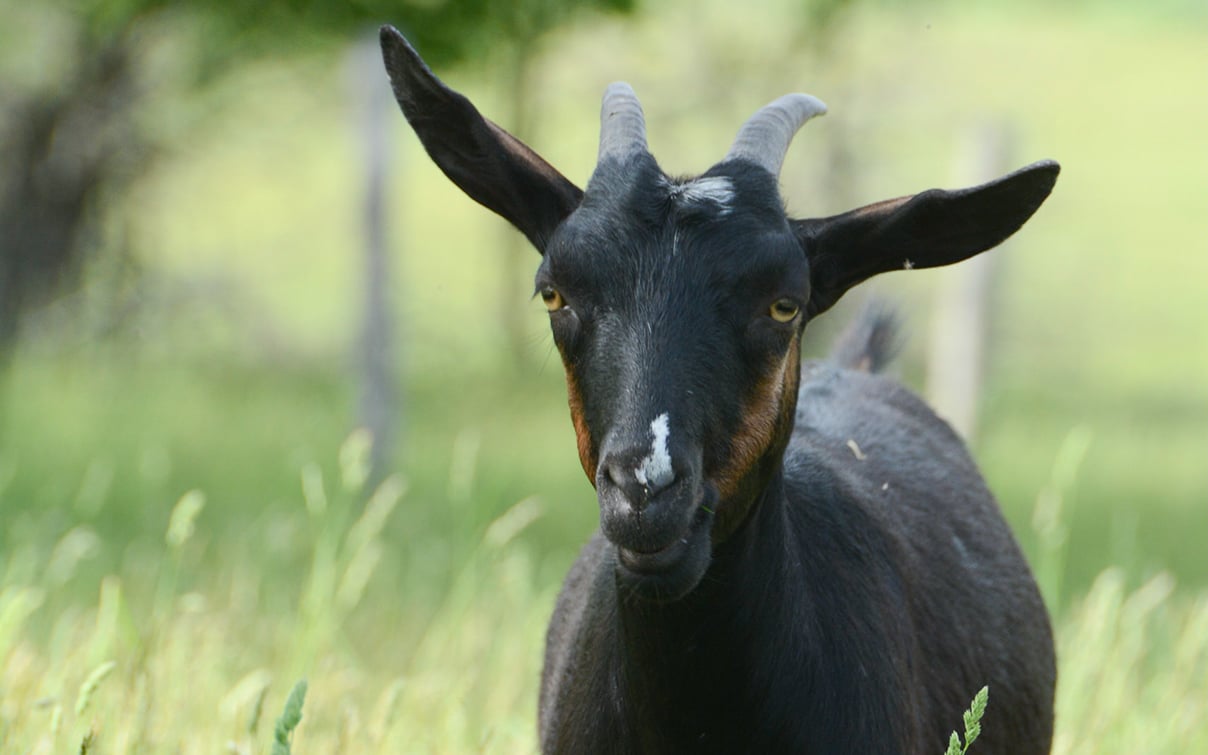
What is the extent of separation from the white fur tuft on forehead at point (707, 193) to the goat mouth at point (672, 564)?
0.74m

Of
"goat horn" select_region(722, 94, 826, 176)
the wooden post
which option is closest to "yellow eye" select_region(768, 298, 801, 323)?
"goat horn" select_region(722, 94, 826, 176)

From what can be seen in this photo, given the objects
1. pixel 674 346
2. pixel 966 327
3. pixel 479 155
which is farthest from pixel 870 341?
pixel 966 327

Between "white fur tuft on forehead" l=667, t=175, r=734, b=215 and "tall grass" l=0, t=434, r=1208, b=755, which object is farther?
"tall grass" l=0, t=434, r=1208, b=755

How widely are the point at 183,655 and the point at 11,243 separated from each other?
36.2 ft

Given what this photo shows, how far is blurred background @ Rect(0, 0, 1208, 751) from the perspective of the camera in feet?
18.4

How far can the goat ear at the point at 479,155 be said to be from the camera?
Result: 3639 mm

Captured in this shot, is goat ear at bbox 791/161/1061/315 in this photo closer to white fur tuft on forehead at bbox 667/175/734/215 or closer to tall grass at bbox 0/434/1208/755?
white fur tuft on forehead at bbox 667/175/734/215

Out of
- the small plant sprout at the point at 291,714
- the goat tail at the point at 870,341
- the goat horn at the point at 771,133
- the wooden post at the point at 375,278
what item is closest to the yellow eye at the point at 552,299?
the goat horn at the point at 771,133

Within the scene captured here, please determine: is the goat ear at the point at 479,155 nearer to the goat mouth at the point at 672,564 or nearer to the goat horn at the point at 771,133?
the goat horn at the point at 771,133

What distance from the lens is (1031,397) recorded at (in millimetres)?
16375

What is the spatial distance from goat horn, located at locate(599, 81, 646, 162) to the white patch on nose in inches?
34.6

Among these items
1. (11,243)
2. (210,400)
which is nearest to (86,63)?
(11,243)

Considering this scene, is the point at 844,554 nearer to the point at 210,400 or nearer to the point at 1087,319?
the point at 210,400

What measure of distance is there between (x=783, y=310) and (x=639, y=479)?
2.06 ft
